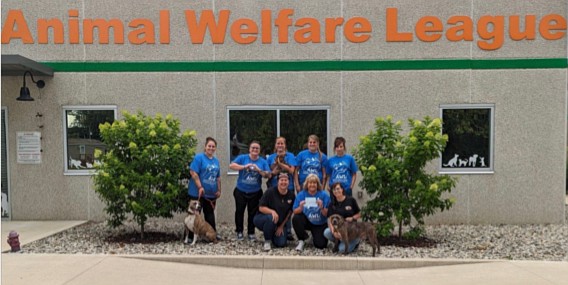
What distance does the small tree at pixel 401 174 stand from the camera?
248 inches

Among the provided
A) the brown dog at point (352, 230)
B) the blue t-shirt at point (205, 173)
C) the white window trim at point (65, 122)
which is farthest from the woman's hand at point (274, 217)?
the white window trim at point (65, 122)

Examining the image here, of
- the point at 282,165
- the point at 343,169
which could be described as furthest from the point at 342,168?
the point at 282,165

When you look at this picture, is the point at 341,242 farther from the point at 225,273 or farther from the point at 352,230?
the point at 225,273

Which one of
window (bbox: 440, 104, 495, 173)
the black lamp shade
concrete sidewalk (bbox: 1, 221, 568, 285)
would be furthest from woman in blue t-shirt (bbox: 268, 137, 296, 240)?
the black lamp shade

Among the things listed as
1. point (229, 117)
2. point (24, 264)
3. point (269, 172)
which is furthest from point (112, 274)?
point (229, 117)

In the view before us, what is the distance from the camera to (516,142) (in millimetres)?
8164

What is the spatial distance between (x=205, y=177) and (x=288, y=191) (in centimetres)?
127

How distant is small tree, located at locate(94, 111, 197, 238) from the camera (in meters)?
6.43

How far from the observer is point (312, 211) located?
6109mm

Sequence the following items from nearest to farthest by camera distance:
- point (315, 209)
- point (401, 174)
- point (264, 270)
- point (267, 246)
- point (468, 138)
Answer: point (264, 270) < point (315, 209) < point (267, 246) < point (401, 174) < point (468, 138)

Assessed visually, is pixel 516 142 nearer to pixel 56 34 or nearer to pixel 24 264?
pixel 24 264

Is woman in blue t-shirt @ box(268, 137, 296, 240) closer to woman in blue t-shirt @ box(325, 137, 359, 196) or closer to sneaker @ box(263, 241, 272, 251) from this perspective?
sneaker @ box(263, 241, 272, 251)

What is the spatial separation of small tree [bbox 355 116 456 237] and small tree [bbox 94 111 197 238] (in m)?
2.83

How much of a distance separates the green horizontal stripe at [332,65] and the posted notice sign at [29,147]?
73.6 inches
